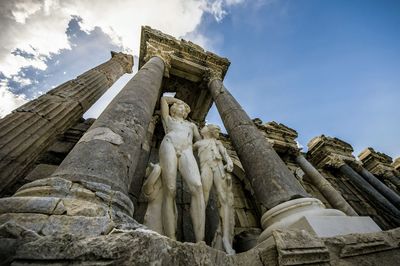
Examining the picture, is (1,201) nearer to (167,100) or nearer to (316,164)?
(167,100)

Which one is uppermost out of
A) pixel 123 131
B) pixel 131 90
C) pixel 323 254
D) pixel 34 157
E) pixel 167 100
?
pixel 167 100

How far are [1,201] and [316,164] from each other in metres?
13.2

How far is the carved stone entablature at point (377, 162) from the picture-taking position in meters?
12.3

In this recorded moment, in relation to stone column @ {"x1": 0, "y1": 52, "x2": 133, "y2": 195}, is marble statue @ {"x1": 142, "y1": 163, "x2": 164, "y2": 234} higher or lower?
lower

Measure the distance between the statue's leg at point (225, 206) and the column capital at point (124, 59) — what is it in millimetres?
8187

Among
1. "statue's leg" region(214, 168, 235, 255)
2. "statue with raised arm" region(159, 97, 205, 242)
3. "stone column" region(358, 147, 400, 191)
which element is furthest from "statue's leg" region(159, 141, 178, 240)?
"stone column" region(358, 147, 400, 191)

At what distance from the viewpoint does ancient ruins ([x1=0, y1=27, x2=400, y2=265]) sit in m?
1.21

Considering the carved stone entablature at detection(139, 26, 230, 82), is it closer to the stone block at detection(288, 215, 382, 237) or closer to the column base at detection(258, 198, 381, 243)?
the column base at detection(258, 198, 381, 243)

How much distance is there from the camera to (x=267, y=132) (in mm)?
10734

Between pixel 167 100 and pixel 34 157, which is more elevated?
pixel 167 100

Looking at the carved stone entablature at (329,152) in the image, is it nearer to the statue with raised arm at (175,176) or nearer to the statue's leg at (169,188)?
the statue with raised arm at (175,176)

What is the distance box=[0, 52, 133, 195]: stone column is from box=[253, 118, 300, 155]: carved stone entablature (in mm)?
7669

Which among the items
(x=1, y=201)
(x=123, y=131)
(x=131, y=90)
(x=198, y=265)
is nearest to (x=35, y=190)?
(x=1, y=201)

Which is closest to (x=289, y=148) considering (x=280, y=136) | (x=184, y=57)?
(x=280, y=136)
